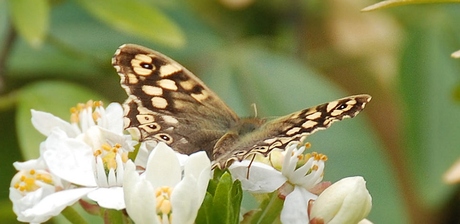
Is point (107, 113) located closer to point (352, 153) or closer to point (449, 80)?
point (352, 153)

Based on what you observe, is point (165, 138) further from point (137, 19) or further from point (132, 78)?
point (137, 19)

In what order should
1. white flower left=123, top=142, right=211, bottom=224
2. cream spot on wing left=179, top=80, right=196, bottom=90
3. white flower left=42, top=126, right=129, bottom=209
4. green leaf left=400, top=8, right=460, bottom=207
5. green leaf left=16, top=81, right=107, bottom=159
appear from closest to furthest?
white flower left=123, top=142, right=211, bottom=224 < white flower left=42, top=126, right=129, bottom=209 < cream spot on wing left=179, top=80, right=196, bottom=90 < green leaf left=16, top=81, right=107, bottom=159 < green leaf left=400, top=8, right=460, bottom=207

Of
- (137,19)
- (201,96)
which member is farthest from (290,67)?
(201,96)

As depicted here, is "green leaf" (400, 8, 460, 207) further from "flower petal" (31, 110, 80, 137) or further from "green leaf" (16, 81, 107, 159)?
"flower petal" (31, 110, 80, 137)

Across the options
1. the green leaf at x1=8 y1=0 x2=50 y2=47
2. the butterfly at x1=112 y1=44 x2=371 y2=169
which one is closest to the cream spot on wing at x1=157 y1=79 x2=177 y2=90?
the butterfly at x1=112 y1=44 x2=371 y2=169

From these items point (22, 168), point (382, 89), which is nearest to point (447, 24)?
point (382, 89)

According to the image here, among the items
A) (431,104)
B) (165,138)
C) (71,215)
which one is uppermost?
(165,138)

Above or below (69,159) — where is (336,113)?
above

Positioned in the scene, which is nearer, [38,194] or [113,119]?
[38,194]
